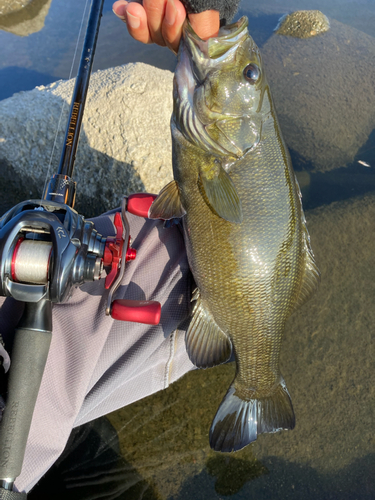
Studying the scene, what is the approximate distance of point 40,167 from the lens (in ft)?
9.96

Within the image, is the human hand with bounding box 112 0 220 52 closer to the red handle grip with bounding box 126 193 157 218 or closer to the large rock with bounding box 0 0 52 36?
the red handle grip with bounding box 126 193 157 218

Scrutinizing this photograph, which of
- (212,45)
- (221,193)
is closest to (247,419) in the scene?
(221,193)

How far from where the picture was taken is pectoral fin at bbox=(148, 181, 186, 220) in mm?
1665

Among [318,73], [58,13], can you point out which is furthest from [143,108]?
[58,13]

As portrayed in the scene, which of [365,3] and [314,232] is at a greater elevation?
[365,3]

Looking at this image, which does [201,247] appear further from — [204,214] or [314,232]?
[314,232]

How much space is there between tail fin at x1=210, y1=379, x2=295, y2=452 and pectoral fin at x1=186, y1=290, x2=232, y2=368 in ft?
0.82

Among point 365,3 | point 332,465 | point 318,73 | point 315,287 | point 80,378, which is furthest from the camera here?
point 365,3

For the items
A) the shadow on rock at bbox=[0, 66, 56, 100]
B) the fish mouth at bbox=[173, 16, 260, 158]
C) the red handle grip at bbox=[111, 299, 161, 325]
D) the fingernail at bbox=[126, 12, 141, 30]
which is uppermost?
the fingernail at bbox=[126, 12, 141, 30]

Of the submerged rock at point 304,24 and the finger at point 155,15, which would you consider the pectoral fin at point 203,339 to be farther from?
the submerged rock at point 304,24

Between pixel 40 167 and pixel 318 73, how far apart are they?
11.6 ft

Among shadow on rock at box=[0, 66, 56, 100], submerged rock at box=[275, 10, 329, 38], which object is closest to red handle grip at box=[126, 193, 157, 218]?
shadow on rock at box=[0, 66, 56, 100]

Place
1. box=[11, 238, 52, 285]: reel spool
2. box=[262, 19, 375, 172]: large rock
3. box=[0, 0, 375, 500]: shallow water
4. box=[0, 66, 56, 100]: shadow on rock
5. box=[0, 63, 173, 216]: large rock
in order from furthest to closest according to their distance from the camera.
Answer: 1. box=[0, 66, 56, 100]: shadow on rock
2. box=[262, 19, 375, 172]: large rock
3. box=[0, 63, 173, 216]: large rock
4. box=[0, 0, 375, 500]: shallow water
5. box=[11, 238, 52, 285]: reel spool

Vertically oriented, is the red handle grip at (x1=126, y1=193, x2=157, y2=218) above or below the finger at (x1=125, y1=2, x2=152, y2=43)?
below
